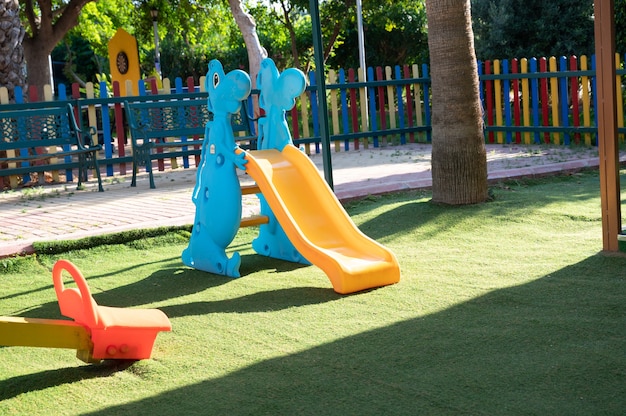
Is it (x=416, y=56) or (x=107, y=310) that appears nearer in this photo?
(x=107, y=310)

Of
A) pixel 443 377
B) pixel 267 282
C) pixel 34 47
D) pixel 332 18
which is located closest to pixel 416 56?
pixel 332 18

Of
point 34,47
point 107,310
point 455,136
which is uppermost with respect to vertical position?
point 34,47

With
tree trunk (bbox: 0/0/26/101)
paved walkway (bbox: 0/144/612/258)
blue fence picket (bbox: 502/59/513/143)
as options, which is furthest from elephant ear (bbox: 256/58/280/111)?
blue fence picket (bbox: 502/59/513/143)

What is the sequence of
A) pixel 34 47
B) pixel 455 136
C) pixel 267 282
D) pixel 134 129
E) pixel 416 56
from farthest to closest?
pixel 416 56, pixel 34 47, pixel 134 129, pixel 455 136, pixel 267 282

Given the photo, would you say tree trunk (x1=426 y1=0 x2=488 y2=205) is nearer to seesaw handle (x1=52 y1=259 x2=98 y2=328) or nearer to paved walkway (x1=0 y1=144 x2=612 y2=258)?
paved walkway (x1=0 y1=144 x2=612 y2=258)

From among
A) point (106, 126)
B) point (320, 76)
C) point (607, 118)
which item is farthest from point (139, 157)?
point (607, 118)

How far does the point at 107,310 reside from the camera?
13.9 ft

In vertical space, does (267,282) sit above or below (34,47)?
below

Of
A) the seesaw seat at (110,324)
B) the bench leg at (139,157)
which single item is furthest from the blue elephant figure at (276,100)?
the bench leg at (139,157)

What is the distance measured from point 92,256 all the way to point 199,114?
595 centimetres

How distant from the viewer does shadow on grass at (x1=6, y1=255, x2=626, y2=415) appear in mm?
3414

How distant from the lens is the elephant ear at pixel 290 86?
20.5ft

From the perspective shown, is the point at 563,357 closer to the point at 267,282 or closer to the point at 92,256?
the point at 267,282

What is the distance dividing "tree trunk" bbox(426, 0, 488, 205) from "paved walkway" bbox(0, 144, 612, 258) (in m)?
1.30
